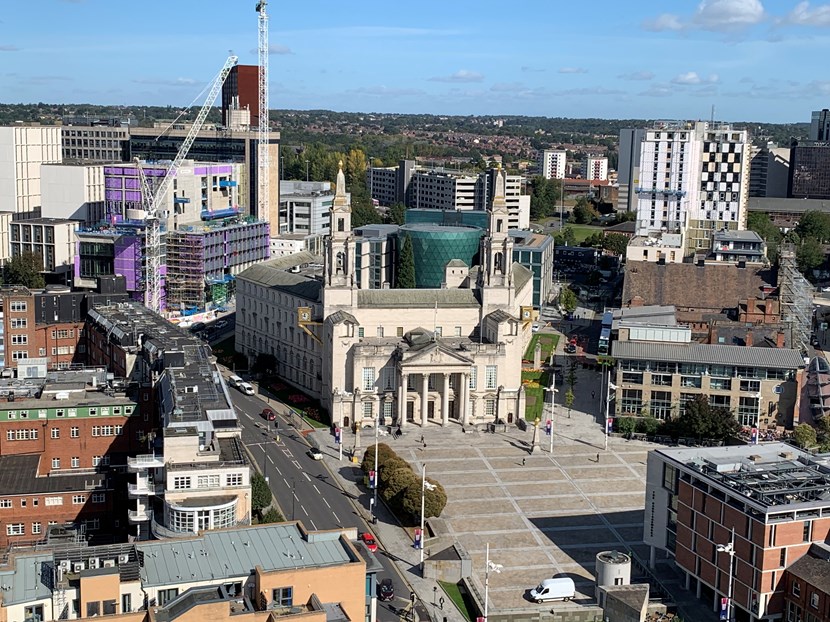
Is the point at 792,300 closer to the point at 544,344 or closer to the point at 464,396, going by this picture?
the point at 544,344

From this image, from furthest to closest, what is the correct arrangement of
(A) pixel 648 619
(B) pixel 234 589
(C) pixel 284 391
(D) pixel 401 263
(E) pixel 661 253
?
(E) pixel 661 253 → (D) pixel 401 263 → (C) pixel 284 391 → (A) pixel 648 619 → (B) pixel 234 589

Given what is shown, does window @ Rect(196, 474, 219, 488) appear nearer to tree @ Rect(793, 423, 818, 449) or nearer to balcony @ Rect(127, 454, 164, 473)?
balcony @ Rect(127, 454, 164, 473)

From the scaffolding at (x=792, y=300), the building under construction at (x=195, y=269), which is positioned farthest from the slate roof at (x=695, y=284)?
the building under construction at (x=195, y=269)

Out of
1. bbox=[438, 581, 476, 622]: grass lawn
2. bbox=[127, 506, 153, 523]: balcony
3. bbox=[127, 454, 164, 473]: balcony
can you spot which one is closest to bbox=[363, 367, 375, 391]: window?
bbox=[438, 581, 476, 622]: grass lawn

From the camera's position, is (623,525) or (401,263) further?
(401,263)

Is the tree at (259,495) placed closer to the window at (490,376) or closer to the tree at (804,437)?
the window at (490,376)

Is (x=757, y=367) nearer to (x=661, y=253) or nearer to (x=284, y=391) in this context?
(x=284, y=391)

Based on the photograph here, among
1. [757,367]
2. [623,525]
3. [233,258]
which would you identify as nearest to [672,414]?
[757,367]
